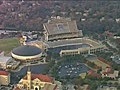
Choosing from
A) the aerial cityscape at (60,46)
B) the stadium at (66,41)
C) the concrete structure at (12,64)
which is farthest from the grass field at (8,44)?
the concrete structure at (12,64)

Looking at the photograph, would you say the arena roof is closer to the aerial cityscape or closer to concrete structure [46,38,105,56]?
the aerial cityscape

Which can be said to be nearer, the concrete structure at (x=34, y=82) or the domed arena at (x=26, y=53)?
the concrete structure at (x=34, y=82)

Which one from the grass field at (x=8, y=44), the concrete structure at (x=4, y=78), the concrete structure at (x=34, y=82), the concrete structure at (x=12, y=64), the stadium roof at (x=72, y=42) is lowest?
the grass field at (x=8, y=44)

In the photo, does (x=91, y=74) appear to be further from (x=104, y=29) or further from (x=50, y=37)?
(x=104, y=29)

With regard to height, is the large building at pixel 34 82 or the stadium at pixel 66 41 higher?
the large building at pixel 34 82

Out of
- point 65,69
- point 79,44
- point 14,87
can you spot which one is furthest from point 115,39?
point 14,87

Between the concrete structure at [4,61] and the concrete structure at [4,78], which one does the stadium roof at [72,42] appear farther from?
the concrete structure at [4,78]

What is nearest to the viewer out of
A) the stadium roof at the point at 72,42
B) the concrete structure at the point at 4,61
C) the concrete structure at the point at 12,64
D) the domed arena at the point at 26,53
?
the concrete structure at the point at 12,64

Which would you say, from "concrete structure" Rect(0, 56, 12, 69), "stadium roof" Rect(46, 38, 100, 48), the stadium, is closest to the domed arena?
"concrete structure" Rect(0, 56, 12, 69)
